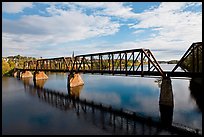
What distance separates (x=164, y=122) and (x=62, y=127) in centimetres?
1395

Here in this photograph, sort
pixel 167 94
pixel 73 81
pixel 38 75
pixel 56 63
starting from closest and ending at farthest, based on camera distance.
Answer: pixel 167 94
pixel 73 81
pixel 38 75
pixel 56 63

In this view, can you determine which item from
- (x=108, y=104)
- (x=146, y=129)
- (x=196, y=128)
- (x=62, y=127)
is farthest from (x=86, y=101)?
(x=196, y=128)

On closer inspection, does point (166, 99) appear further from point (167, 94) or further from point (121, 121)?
point (121, 121)

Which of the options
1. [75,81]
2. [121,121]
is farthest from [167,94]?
[75,81]

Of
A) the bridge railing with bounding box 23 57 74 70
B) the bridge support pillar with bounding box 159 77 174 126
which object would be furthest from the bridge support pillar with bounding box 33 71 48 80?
the bridge support pillar with bounding box 159 77 174 126

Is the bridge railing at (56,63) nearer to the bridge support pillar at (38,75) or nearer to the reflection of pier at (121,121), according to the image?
the bridge support pillar at (38,75)

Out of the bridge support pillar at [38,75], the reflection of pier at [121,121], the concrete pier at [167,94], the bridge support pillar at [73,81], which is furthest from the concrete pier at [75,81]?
the bridge support pillar at [38,75]

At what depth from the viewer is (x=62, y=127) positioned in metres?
25.6

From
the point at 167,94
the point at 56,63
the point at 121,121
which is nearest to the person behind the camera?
the point at 121,121

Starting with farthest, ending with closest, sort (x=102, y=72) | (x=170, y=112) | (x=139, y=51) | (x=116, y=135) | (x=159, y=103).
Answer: (x=102, y=72) → (x=139, y=51) → (x=159, y=103) → (x=170, y=112) → (x=116, y=135)

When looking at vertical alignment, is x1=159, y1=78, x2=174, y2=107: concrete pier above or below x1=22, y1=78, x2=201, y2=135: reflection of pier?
above

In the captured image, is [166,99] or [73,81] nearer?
[166,99]

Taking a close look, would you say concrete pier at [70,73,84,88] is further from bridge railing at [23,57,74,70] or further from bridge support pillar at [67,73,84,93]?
bridge railing at [23,57,74,70]

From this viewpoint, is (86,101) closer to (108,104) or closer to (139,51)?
(108,104)
